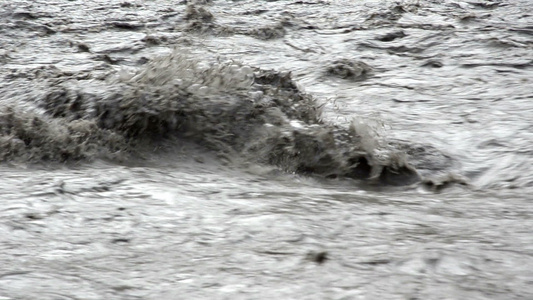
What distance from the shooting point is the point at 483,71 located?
546 centimetres

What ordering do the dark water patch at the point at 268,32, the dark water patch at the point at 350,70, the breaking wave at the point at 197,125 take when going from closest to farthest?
the breaking wave at the point at 197,125 → the dark water patch at the point at 350,70 → the dark water patch at the point at 268,32

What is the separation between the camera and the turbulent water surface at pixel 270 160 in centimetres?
221

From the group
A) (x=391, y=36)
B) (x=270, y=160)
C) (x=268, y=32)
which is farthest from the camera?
(x=268, y=32)

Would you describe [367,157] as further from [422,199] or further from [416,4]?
[416,4]

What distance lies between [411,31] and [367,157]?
Result: 3.18m

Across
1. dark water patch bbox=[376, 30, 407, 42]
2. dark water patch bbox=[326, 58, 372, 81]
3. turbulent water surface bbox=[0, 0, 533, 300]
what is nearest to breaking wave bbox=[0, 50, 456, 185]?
turbulent water surface bbox=[0, 0, 533, 300]

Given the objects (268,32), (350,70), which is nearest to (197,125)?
(350,70)

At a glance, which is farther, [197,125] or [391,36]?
[391,36]

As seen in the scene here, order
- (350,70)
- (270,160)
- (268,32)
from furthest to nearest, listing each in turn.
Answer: (268,32), (350,70), (270,160)

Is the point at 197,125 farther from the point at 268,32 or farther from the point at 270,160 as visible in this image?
the point at 268,32

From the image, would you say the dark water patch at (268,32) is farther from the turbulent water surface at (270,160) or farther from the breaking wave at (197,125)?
the breaking wave at (197,125)

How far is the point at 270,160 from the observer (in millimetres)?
3820

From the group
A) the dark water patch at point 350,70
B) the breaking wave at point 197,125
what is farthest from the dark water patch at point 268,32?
the breaking wave at point 197,125

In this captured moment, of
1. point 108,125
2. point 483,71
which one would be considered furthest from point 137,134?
point 483,71
